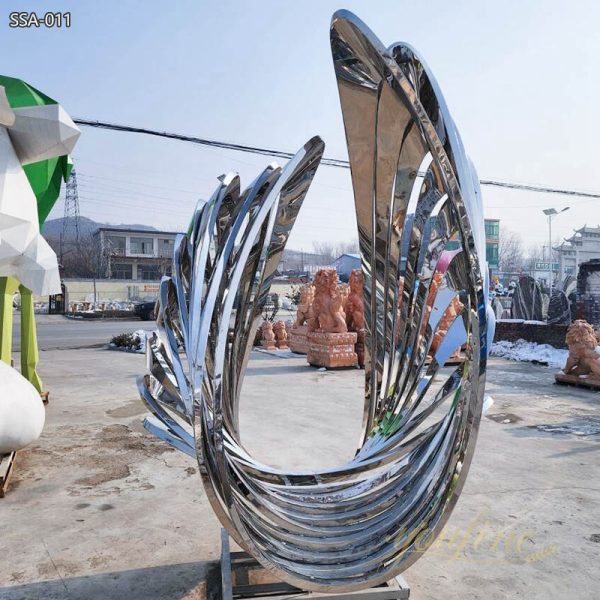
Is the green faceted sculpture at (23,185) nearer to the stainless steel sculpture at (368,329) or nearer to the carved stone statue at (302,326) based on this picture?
the stainless steel sculpture at (368,329)

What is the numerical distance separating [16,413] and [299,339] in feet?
23.8

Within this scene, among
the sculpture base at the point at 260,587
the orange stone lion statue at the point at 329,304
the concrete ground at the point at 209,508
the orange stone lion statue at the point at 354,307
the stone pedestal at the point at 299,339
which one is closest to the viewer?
the sculpture base at the point at 260,587

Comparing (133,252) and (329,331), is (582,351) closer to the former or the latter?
(329,331)

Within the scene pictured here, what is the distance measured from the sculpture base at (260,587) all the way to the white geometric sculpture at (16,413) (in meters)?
1.80

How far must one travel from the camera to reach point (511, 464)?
3984 mm

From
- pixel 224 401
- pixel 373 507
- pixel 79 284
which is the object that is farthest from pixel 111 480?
pixel 79 284

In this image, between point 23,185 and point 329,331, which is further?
point 329,331

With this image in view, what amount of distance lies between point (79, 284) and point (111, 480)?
79.2 ft

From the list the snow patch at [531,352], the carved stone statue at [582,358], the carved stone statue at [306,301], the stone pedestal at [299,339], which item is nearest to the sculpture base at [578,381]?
the carved stone statue at [582,358]

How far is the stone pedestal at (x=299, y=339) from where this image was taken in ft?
33.8

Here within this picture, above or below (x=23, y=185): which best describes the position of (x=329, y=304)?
below

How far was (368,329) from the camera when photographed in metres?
2.56

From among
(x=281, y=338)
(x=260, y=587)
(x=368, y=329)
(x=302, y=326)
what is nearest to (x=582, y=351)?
(x=302, y=326)

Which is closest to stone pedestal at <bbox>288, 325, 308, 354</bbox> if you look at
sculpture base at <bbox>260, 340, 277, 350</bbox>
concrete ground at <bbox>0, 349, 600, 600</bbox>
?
sculpture base at <bbox>260, 340, 277, 350</bbox>
